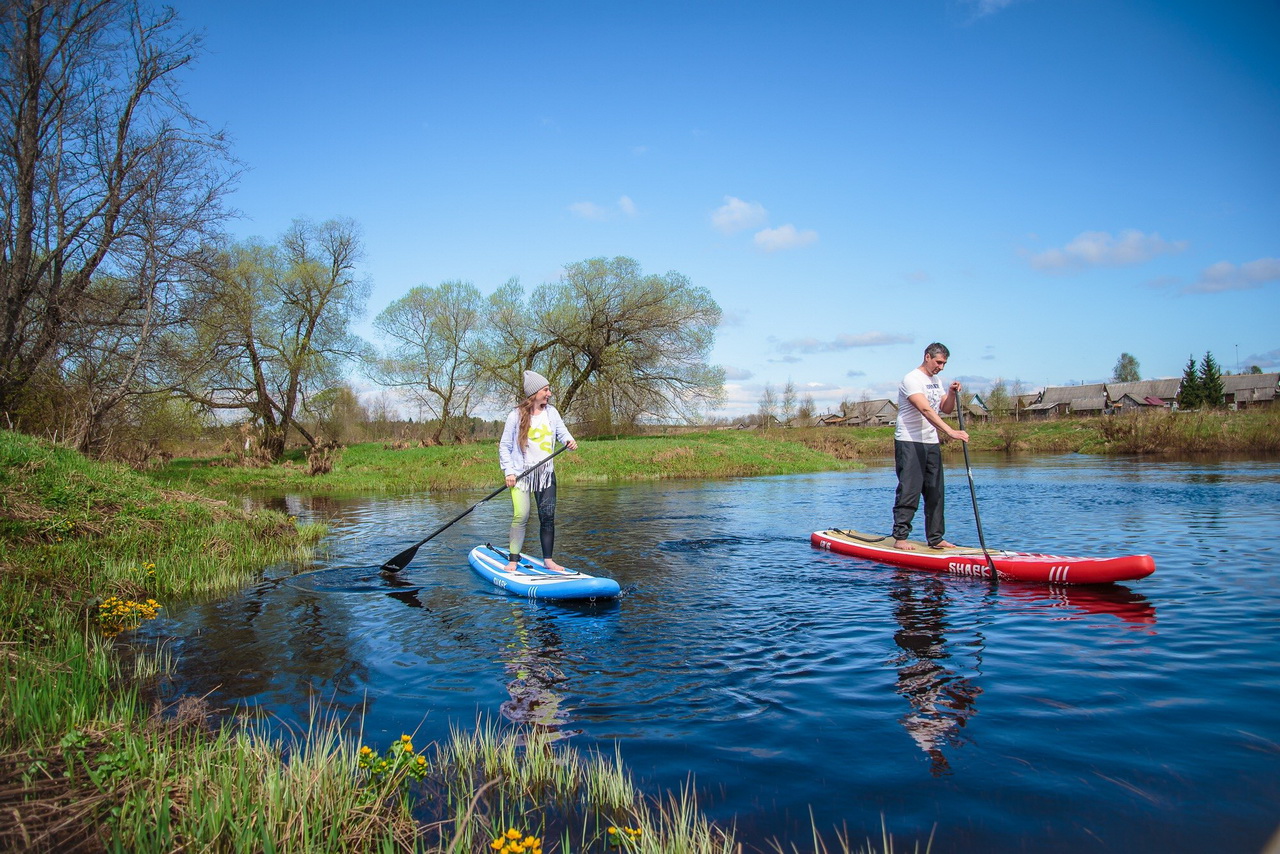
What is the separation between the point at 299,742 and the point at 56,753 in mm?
1140

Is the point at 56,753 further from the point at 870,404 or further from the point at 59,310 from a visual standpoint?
the point at 870,404

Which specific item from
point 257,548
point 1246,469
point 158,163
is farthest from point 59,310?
point 1246,469

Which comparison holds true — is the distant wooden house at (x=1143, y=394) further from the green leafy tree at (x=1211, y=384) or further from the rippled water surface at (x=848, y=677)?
the rippled water surface at (x=848, y=677)

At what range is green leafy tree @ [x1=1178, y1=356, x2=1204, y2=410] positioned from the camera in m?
70.7

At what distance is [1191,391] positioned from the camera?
234 ft

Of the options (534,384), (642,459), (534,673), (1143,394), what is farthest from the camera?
(1143,394)

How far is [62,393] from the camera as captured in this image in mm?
15672

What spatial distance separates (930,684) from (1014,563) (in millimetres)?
3838

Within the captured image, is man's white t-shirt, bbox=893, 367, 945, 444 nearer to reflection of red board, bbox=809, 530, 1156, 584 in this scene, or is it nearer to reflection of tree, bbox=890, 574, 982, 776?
reflection of red board, bbox=809, 530, 1156, 584

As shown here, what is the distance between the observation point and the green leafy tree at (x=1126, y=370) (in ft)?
367

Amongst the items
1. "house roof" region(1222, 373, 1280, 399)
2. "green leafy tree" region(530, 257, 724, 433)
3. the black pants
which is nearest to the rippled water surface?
the black pants

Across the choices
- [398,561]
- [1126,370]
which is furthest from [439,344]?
[1126,370]

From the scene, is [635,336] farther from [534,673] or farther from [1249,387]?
[1249,387]

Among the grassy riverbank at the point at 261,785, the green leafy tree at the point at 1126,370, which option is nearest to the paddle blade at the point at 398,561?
the grassy riverbank at the point at 261,785
